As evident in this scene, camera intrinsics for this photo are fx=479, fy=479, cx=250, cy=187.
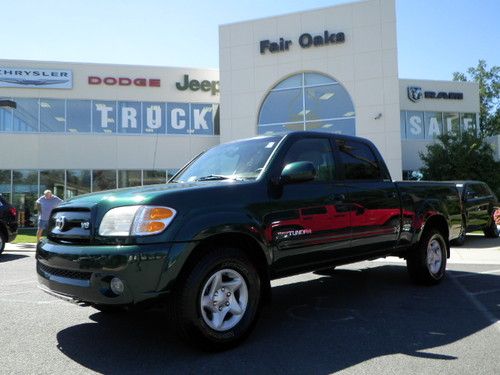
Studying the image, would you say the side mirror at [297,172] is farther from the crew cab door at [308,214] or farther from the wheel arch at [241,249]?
the wheel arch at [241,249]

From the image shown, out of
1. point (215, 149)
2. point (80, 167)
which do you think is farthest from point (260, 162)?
point (80, 167)

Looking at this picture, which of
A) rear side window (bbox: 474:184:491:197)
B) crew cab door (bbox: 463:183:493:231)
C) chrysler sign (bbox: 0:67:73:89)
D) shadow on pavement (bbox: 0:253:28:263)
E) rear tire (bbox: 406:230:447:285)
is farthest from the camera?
chrysler sign (bbox: 0:67:73:89)

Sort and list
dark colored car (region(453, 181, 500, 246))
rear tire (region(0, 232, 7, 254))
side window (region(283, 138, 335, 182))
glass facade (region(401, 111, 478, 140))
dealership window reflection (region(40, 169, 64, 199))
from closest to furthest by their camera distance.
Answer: side window (region(283, 138, 335, 182)) < rear tire (region(0, 232, 7, 254)) < dark colored car (region(453, 181, 500, 246)) < dealership window reflection (region(40, 169, 64, 199)) < glass facade (region(401, 111, 478, 140))

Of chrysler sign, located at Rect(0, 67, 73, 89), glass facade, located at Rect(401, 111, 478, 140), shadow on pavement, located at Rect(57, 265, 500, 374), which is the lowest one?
shadow on pavement, located at Rect(57, 265, 500, 374)

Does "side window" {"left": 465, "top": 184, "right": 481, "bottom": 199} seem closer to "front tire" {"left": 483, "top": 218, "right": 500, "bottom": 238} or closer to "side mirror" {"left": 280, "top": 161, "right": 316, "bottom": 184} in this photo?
"front tire" {"left": 483, "top": 218, "right": 500, "bottom": 238}

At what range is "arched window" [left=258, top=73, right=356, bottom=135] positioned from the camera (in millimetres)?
23172

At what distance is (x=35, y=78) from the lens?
24.2 m

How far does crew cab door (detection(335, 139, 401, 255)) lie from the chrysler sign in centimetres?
2194

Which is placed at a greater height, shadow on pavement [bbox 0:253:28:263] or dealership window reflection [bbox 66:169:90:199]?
dealership window reflection [bbox 66:169:90:199]

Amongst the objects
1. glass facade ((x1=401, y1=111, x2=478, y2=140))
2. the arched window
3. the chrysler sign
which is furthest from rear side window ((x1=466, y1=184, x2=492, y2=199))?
the chrysler sign

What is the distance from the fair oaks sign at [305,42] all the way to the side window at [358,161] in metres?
18.6

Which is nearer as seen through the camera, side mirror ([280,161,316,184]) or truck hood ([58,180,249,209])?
truck hood ([58,180,249,209])

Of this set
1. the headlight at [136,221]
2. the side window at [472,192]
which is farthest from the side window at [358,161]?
the side window at [472,192]

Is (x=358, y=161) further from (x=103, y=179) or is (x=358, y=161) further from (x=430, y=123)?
(x=430, y=123)
